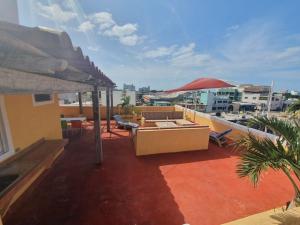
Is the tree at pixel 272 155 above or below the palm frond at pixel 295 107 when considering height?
below

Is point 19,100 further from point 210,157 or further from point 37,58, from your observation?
point 210,157

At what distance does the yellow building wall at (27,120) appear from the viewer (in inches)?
140

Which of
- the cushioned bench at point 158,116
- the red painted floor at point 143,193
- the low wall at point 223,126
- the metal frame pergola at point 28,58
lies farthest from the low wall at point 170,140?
the metal frame pergola at point 28,58

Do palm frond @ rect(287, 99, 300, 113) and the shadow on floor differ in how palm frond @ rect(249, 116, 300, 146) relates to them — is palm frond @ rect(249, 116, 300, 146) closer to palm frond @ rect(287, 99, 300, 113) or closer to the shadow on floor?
the shadow on floor

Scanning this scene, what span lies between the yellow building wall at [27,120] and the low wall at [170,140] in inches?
123

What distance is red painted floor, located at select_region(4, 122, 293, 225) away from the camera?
10.0 feet

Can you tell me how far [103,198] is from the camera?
3570 mm

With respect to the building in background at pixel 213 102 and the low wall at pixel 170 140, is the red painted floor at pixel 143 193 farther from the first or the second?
the building in background at pixel 213 102

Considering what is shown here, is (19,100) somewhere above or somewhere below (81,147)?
above

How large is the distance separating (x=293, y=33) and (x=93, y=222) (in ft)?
34.8

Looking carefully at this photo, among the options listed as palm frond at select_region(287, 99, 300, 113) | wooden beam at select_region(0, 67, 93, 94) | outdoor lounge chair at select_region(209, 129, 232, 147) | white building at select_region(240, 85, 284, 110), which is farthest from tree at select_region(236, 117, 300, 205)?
white building at select_region(240, 85, 284, 110)

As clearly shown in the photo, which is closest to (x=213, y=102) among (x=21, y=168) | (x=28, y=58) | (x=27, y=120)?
(x=27, y=120)

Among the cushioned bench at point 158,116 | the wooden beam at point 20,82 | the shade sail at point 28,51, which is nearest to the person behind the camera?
the shade sail at point 28,51

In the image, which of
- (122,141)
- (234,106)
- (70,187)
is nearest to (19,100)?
(70,187)
